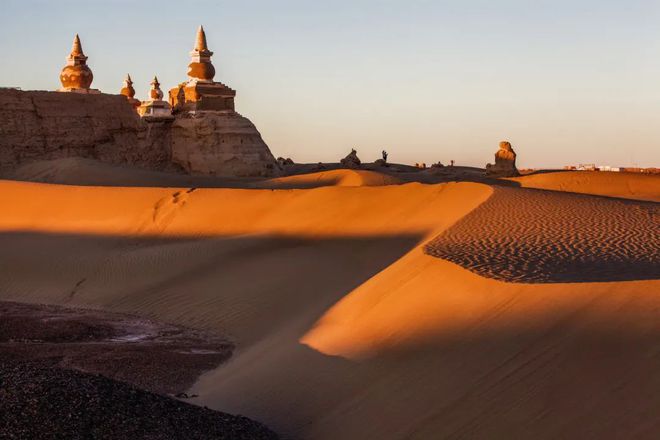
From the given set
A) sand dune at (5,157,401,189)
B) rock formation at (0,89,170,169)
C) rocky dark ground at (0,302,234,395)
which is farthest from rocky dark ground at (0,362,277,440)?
rock formation at (0,89,170,169)

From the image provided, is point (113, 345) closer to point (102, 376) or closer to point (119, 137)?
point (102, 376)

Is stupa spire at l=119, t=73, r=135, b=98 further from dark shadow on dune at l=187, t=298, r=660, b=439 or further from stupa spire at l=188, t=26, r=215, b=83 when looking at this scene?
dark shadow on dune at l=187, t=298, r=660, b=439

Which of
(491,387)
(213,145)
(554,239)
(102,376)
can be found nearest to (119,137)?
(213,145)

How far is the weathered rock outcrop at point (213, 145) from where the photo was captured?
103 feet

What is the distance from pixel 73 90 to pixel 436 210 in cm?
1844

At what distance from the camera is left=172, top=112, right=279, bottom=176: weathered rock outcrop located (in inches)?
1240

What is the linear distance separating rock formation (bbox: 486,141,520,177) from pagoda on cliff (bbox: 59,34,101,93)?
14999 millimetres

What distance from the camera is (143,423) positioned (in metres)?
6.87

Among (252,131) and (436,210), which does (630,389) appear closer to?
(436,210)

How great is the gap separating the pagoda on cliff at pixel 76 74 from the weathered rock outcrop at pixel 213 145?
3508 mm

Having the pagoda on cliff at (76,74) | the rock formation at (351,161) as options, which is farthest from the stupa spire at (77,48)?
the rock formation at (351,161)

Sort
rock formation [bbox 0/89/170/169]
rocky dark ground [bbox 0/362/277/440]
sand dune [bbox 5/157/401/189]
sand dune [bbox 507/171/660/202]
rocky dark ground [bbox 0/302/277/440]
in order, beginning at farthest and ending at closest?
sand dune [bbox 507/171/660/202], rock formation [bbox 0/89/170/169], sand dune [bbox 5/157/401/189], rocky dark ground [bbox 0/302/277/440], rocky dark ground [bbox 0/362/277/440]

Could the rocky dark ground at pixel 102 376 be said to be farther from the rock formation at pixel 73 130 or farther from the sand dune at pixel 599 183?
the sand dune at pixel 599 183

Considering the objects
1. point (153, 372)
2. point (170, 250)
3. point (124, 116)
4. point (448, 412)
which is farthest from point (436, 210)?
point (124, 116)
